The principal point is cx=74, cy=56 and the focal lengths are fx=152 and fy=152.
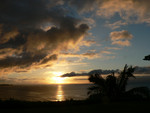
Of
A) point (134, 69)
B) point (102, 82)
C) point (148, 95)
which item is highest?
point (134, 69)

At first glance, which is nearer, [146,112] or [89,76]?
[146,112]

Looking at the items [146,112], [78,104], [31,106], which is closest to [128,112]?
[146,112]

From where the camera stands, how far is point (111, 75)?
509 inches

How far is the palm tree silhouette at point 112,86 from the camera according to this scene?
40.8 ft

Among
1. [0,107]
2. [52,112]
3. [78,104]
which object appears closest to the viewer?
[52,112]

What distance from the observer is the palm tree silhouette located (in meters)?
12.4

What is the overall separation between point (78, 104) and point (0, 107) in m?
4.13

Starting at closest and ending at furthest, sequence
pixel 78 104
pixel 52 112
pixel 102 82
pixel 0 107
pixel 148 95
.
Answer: pixel 52 112, pixel 0 107, pixel 78 104, pixel 148 95, pixel 102 82

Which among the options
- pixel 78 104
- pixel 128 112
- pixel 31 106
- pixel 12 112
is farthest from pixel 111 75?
pixel 12 112

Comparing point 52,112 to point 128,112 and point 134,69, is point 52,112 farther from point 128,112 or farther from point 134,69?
point 134,69

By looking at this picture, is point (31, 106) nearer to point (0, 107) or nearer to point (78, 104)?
point (0, 107)

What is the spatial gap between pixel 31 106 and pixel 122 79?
8.05 meters

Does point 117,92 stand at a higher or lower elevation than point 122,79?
lower

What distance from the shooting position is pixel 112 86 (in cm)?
1254
